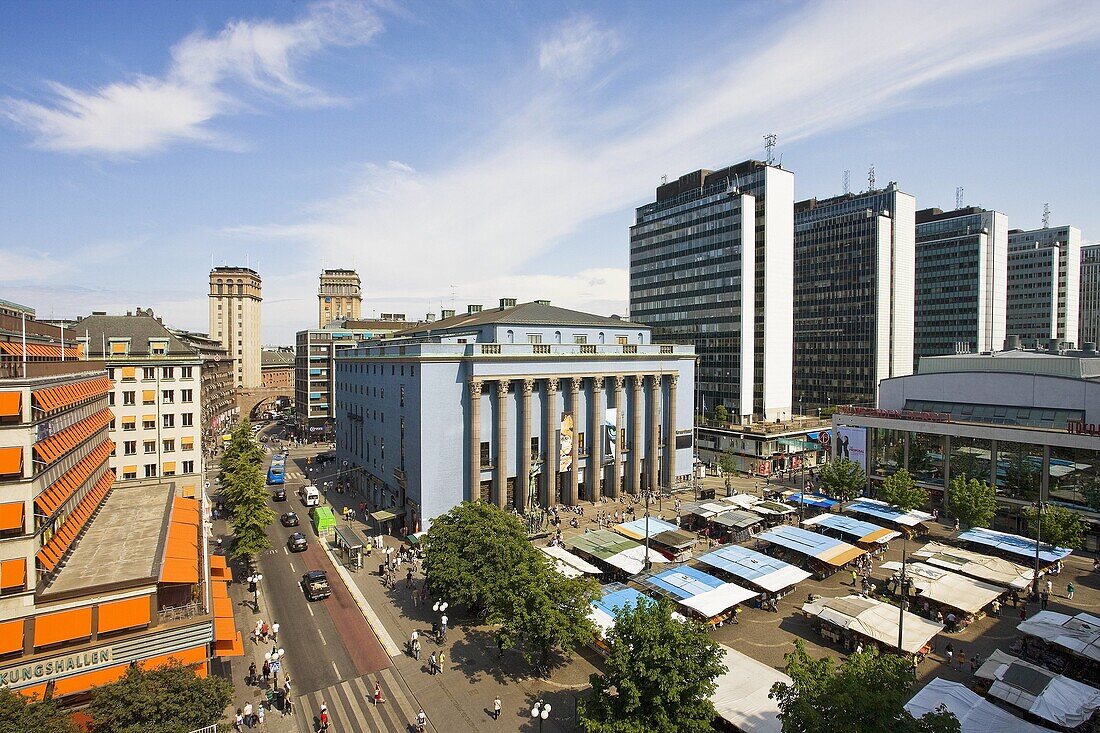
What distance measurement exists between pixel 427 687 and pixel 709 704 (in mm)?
16977

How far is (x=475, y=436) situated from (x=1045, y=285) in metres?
184

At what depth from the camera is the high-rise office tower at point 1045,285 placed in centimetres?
16475

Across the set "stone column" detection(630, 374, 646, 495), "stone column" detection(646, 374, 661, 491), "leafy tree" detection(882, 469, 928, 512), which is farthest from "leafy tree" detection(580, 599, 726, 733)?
"stone column" detection(646, 374, 661, 491)

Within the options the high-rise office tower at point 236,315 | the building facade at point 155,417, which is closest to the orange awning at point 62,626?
the building facade at point 155,417

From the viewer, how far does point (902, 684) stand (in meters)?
22.2

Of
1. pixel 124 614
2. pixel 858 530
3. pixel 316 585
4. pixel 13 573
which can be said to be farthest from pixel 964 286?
pixel 13 573

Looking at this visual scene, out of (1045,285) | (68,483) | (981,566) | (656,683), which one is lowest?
(981,566)

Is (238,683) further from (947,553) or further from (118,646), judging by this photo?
(947,553)

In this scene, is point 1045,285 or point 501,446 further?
point 1045,285

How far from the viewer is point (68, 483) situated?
33.5m

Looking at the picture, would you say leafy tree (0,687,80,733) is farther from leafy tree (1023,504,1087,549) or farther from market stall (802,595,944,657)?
leafy tree (1023,504,1087,549)

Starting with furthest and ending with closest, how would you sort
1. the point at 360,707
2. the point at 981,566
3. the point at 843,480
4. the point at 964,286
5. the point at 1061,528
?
the point at 964,286
the point at 843,480
the point at 1061,528
the point at 981,566
the point at 360,707

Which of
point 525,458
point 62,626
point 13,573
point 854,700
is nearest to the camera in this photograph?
point 854,700

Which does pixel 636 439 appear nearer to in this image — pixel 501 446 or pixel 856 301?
pixel 501 446
